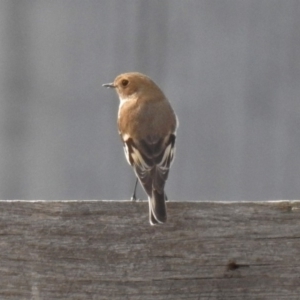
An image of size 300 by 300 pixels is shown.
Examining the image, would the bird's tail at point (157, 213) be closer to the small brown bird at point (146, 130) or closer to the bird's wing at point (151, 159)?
the small brown bird at point (146, 130)

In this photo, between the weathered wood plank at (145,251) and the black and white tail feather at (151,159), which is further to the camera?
the black and white tail feather at (151,159)

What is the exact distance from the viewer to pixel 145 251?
12.6 ft

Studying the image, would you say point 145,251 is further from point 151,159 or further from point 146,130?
point 146,130

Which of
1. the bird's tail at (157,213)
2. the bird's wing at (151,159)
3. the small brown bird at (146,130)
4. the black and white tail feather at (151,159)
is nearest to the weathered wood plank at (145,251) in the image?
the bird's tail at (157,213)

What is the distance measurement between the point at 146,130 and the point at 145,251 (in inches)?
84.2

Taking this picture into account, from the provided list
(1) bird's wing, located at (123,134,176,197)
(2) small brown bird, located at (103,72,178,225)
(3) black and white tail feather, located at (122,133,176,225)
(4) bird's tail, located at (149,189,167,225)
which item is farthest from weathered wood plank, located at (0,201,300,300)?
(1) bird's wing, located at (123,134,176,197)

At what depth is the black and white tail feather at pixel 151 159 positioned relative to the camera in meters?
5.21

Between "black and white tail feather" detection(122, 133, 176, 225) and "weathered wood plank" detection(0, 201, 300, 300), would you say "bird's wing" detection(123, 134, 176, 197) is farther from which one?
"weathered wood plank" detection(0, 201, 300, 300)

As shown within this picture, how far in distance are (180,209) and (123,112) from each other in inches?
98.6

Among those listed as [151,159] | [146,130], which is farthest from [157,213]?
[146,130]

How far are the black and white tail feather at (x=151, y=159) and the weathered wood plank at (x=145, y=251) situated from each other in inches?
38.1

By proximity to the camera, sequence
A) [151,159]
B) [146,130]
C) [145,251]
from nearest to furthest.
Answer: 1. [145,251]
2. [151,159]
3. [146,130]

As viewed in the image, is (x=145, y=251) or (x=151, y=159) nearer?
(x=145, y=251)

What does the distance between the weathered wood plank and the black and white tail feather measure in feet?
3.17
